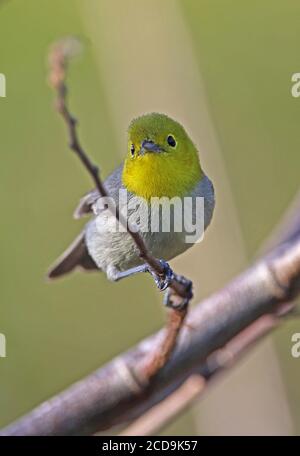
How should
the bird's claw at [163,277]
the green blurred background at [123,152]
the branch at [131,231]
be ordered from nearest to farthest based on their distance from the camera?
1. the branch at [131,231]
2. the bird's claw at [163,277]
3. the green blurred background at [123,152]

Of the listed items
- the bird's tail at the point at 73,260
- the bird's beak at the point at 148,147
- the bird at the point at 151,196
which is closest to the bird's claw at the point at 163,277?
the bird at the point at 151,196

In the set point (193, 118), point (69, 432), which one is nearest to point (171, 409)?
point (69, 432)

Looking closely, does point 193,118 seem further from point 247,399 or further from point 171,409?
point 247,399

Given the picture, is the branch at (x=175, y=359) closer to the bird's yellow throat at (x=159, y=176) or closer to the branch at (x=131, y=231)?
the branch at (x=131, y=231)

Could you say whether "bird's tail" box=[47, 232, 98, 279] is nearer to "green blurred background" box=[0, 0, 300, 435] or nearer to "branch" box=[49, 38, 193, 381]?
"green blurred background" box=[0, 0, 300, 435]

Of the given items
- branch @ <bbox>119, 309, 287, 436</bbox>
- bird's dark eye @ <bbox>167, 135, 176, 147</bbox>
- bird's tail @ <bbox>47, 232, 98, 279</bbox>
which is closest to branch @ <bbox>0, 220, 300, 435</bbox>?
branch @ <bbox>119, 309, 287, 436</bbox>

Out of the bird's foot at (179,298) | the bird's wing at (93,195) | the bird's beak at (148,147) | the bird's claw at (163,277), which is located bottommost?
the bird's foot at (179,298)
